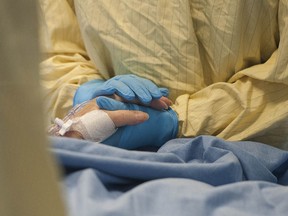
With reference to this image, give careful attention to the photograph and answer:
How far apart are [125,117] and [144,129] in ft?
0.17

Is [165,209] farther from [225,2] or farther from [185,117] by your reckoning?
[225,2]

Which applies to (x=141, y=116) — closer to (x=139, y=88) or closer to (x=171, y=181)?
(x=139, y=88)

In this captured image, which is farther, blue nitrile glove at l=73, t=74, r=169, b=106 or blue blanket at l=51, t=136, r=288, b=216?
blue nitrile glove at l=73, t=74, r=169, b=106

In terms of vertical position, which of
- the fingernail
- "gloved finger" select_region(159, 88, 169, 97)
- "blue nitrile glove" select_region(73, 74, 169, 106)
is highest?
"blue nitrile glove" select_region(73, 74, 169, 106)

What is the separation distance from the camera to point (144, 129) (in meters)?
0.93

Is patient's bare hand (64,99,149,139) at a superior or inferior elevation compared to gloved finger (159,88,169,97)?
inferior

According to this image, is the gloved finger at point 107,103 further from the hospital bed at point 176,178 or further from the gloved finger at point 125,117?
the hospital bed at point 176,178

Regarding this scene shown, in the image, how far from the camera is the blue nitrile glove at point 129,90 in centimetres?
93

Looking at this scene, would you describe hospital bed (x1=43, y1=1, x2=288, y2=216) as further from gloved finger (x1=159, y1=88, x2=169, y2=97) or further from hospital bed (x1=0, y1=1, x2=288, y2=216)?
gloved finger (x1=159, y1=88, x2=169, y2=97)

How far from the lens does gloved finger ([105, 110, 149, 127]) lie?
90 centimetres

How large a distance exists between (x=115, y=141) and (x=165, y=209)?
0.32 m

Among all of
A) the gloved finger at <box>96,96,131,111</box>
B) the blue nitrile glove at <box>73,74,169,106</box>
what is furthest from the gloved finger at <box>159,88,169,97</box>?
the gloved finger at <box>96,96,131,111</box>

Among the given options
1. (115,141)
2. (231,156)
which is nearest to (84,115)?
(115,141)

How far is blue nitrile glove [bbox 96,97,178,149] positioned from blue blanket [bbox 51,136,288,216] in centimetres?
12
